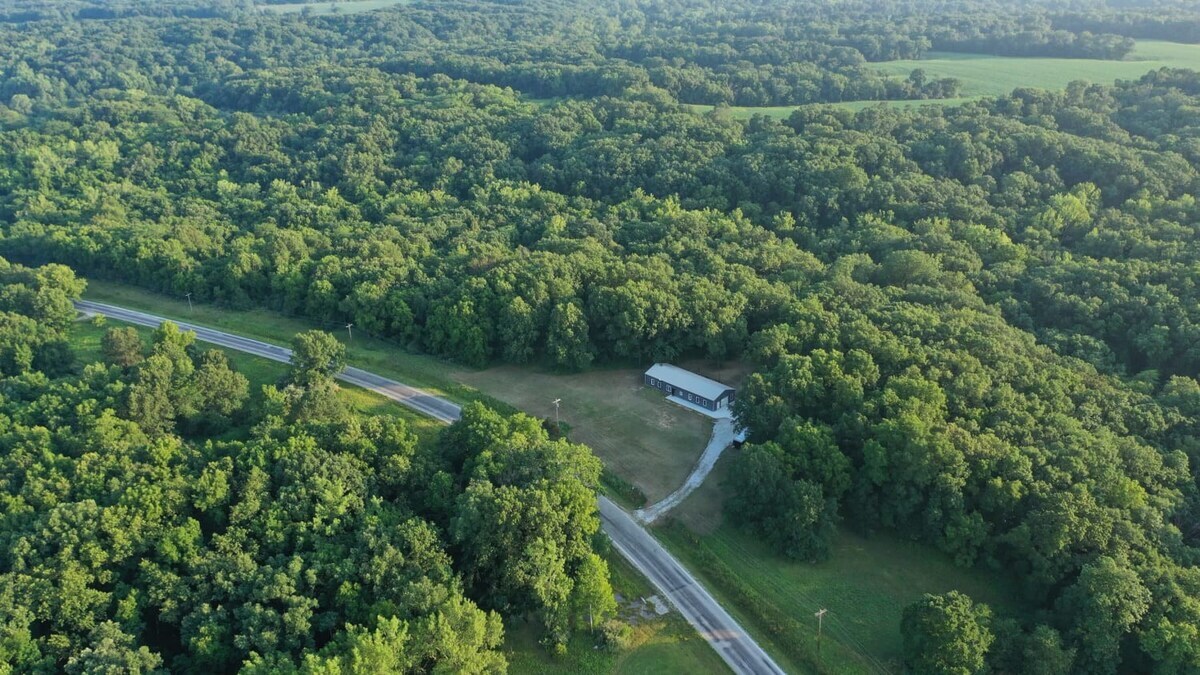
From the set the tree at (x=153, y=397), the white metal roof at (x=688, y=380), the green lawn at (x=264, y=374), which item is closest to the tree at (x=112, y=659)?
the tree at (x=153, y=397)

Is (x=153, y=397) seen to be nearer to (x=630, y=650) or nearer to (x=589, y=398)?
(x=589, y=398)

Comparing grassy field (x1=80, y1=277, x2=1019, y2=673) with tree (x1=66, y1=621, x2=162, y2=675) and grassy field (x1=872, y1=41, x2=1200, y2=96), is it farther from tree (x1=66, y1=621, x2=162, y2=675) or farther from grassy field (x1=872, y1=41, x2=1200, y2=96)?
grassy field (x1=872, y1=41, x2=1200, y2=96)

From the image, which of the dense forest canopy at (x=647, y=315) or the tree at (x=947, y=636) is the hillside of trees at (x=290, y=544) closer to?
the dense forest canopy at (x=647, y=315)

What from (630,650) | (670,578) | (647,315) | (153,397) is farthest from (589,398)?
(153,397)

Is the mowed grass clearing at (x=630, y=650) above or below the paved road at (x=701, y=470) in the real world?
below

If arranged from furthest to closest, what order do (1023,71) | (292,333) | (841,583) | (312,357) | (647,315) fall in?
(1023,71)
(292,333)
(647,315)
(312,357)
(841,583)

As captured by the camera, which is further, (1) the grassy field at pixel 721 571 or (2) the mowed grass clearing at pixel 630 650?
(1) the grassy field at pixel 721 571
